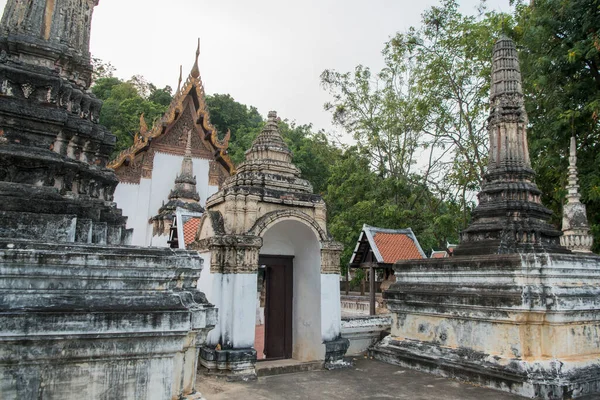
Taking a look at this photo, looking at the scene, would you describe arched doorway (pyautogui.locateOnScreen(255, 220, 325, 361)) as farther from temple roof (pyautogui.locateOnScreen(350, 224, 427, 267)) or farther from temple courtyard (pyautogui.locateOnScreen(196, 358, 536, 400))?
temple roof (pyautogui.locateOnScreen(350, 224, 427, 267))

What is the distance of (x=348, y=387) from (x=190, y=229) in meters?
5.86

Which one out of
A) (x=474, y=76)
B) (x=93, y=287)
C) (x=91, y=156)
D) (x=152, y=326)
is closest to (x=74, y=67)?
(x=91, y=156)

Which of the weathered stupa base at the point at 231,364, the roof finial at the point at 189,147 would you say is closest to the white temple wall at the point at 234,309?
the weathered stupa base at the point at 231,364

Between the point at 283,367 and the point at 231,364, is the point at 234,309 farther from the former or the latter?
the point at 283,367

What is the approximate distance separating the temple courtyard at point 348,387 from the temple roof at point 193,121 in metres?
15.8

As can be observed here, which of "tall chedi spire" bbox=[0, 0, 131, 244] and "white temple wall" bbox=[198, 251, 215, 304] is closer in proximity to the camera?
"tall chedi spire" bbox=[0, 0, 131, 244]

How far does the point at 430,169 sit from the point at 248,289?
40.1ft

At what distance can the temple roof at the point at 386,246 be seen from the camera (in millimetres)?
12406

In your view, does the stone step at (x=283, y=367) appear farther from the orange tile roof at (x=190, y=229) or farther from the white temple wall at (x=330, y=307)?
the orange tile roof at (x=190, y=229)

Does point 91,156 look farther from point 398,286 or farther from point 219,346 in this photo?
point 398,286

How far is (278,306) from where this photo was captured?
9422mm

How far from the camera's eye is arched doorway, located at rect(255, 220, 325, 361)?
896 cm

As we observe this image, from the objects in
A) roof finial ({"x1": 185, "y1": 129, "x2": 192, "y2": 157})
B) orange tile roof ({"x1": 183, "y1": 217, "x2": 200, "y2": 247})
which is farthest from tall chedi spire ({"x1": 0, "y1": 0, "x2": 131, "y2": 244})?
roof finial ({"x1": 185, "y1": 129, "x2": 192, "y2": 157})

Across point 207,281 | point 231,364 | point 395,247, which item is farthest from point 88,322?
point 395,247
